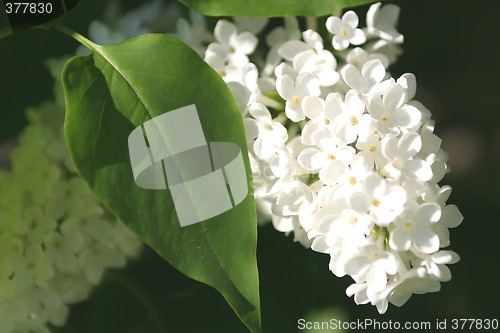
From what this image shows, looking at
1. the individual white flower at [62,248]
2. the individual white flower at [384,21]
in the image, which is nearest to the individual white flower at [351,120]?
the individual white flower at [384,21]

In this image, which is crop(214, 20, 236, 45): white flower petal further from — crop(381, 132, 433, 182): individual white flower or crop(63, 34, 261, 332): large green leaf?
crop(381, 132, 433, 182): individual white flower

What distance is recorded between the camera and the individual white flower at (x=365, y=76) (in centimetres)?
48

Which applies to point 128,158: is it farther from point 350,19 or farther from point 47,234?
point 350,19

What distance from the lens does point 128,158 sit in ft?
1.65

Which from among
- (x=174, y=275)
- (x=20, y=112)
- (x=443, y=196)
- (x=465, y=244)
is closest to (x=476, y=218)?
(x=465, y=244)

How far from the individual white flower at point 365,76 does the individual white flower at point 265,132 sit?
0.06m

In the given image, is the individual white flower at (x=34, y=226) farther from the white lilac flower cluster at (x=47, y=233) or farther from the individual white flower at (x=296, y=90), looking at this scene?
the individual white flower at (x=296, y=90)

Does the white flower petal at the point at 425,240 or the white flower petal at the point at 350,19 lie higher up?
the white flower petal at the point at 350,19

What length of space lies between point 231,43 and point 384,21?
0.12 metres

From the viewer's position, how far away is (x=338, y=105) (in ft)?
1.54

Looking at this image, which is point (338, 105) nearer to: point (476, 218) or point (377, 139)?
point (377, 139)

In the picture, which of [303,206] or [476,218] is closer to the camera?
[303,206]

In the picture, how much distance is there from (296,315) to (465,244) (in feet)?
0.50

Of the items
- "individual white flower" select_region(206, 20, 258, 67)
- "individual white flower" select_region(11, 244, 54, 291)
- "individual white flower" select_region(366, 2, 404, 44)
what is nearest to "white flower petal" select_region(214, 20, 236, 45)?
"individual white flower" select_region(206, 20, 258, 67)
